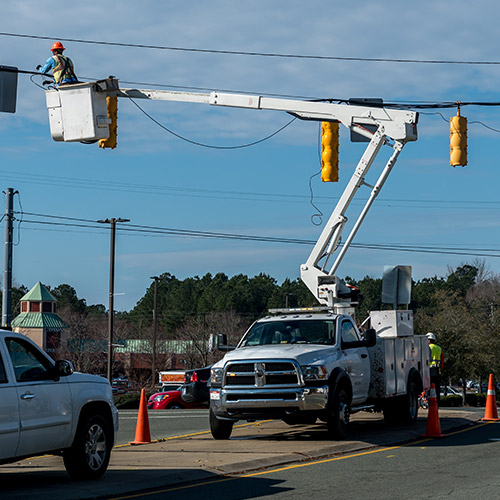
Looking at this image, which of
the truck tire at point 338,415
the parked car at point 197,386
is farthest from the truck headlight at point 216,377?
the parked car at point 197,386

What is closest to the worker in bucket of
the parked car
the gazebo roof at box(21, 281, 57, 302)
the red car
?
the parked car

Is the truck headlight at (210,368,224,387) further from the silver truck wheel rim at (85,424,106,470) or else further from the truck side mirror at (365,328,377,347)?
the silver truck wheel rim at (85,424,106,470)

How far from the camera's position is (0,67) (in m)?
17.7

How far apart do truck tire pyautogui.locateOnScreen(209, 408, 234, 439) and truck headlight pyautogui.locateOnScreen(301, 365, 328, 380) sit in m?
1.83

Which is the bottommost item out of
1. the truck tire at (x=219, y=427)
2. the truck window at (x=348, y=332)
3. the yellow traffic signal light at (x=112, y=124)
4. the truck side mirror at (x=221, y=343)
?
the truck tire at (x=219, y=427)

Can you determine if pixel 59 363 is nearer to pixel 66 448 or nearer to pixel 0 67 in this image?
pixel 66 448

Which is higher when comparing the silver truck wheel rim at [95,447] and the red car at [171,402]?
the silver truck wheel rim at [95,447]

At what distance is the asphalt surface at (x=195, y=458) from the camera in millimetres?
10320

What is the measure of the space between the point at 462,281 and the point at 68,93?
135 m

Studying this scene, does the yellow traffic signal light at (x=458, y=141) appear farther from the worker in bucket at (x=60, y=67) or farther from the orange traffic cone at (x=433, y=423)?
the worker in bucket at (x=60, y=67)

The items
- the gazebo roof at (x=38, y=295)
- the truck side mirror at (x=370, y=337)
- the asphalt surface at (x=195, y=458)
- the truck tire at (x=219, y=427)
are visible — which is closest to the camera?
the asphalt surface at (x=195, y=458)

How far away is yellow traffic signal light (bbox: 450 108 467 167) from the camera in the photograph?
1675cm

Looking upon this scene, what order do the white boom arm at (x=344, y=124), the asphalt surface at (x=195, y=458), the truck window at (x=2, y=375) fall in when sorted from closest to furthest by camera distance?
1. the truck window at (x=2, y=375)
2. the asphalt surface at (x=195, y=458)
3. the white boom arm at (x=344, y=124)

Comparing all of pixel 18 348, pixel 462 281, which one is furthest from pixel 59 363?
pixel 462 281
